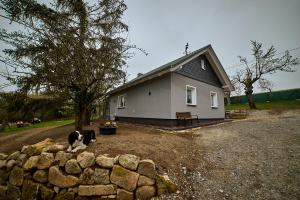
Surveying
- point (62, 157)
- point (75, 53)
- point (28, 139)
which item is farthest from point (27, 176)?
point (28, 139)

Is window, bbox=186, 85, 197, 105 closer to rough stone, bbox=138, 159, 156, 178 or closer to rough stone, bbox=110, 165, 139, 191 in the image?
rough stone, bbox=138, 159, 156, 178

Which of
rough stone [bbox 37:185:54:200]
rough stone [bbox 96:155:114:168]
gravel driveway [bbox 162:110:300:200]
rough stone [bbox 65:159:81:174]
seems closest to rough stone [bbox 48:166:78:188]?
rough stone [bbox 65:159:81:174]

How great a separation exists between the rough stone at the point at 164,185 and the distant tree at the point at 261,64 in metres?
21.5

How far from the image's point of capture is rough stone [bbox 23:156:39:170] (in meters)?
4.56

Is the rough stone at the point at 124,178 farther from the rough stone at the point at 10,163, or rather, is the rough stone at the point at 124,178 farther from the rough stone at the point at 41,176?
the rough stone at the point at 10,163

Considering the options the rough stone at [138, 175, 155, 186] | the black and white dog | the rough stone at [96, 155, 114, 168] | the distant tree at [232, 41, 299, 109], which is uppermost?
the distant tree at [232, 41, 299, 109]

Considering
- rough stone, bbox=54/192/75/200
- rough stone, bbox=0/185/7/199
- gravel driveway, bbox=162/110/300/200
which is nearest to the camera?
A: gravel driveway, bbox=162/110/300/200

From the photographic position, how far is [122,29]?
8.20 m

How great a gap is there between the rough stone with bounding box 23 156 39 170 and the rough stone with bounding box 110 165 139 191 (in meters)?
2.48

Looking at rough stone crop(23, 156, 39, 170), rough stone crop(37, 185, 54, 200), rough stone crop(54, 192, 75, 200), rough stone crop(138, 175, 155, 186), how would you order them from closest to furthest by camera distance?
rough stone crop(138, 175, 155, 186), rough stone crop(54, 192, 75, 200), rough stone crop(37, 185, 54, 200), rough stone crop(23, 156, 39, 170)

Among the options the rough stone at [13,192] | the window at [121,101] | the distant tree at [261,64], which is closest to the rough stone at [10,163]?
the rough stone at [13,192]

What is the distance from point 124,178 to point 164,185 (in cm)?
94

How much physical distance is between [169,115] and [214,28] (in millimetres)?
12420

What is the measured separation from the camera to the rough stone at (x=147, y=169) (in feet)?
12.3
